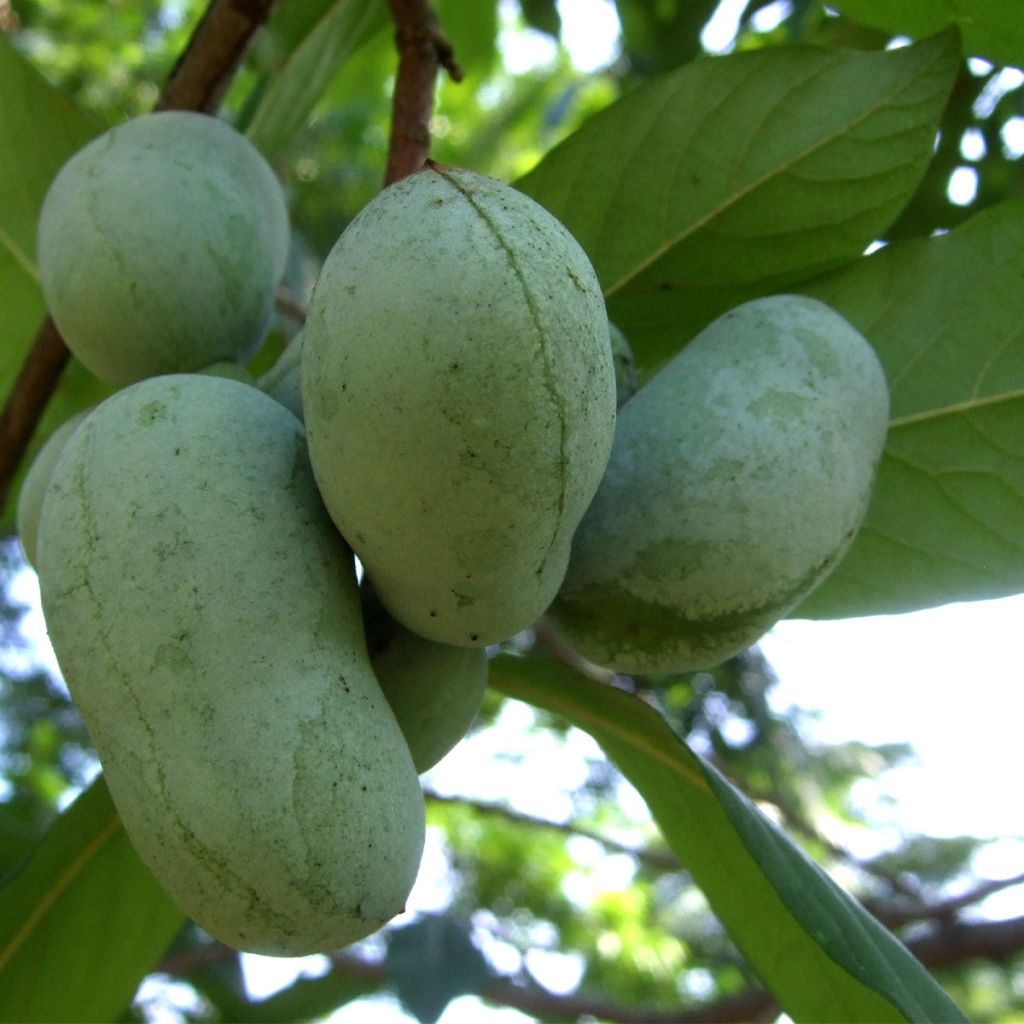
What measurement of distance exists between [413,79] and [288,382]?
1.50ft

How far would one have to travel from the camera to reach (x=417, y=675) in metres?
1.03

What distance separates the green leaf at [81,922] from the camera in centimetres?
139

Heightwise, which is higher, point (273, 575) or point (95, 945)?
point (273, 575)

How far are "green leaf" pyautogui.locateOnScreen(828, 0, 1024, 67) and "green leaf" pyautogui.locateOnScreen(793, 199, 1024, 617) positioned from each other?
20 centimetres

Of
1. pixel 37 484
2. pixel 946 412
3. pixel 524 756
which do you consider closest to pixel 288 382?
pixel 37 484

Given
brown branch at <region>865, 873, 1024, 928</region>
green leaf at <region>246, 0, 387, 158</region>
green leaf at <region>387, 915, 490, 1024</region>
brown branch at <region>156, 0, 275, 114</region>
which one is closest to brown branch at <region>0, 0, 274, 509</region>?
brown branch at <region>156, 0, 275, 114</region>

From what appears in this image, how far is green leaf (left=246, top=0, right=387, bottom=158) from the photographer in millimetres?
1746

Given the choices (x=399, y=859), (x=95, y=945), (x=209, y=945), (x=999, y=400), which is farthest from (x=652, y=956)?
(x=399, y=859)

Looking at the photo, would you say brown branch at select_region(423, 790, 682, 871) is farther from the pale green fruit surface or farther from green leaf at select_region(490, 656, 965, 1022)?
the pale green fruit surface

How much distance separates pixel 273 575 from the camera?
0.85 m

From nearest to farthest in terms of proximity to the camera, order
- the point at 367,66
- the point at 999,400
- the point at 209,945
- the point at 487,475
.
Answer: the point at 487,475
the point at 999,400
the point at 209,945
the point at 367,66

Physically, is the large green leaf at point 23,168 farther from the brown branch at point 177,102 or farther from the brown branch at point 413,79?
the brown branch at point 413,79

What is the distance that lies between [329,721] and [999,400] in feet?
2.74

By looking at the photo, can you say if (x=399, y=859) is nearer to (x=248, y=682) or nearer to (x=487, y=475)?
(x=248, y=682)
